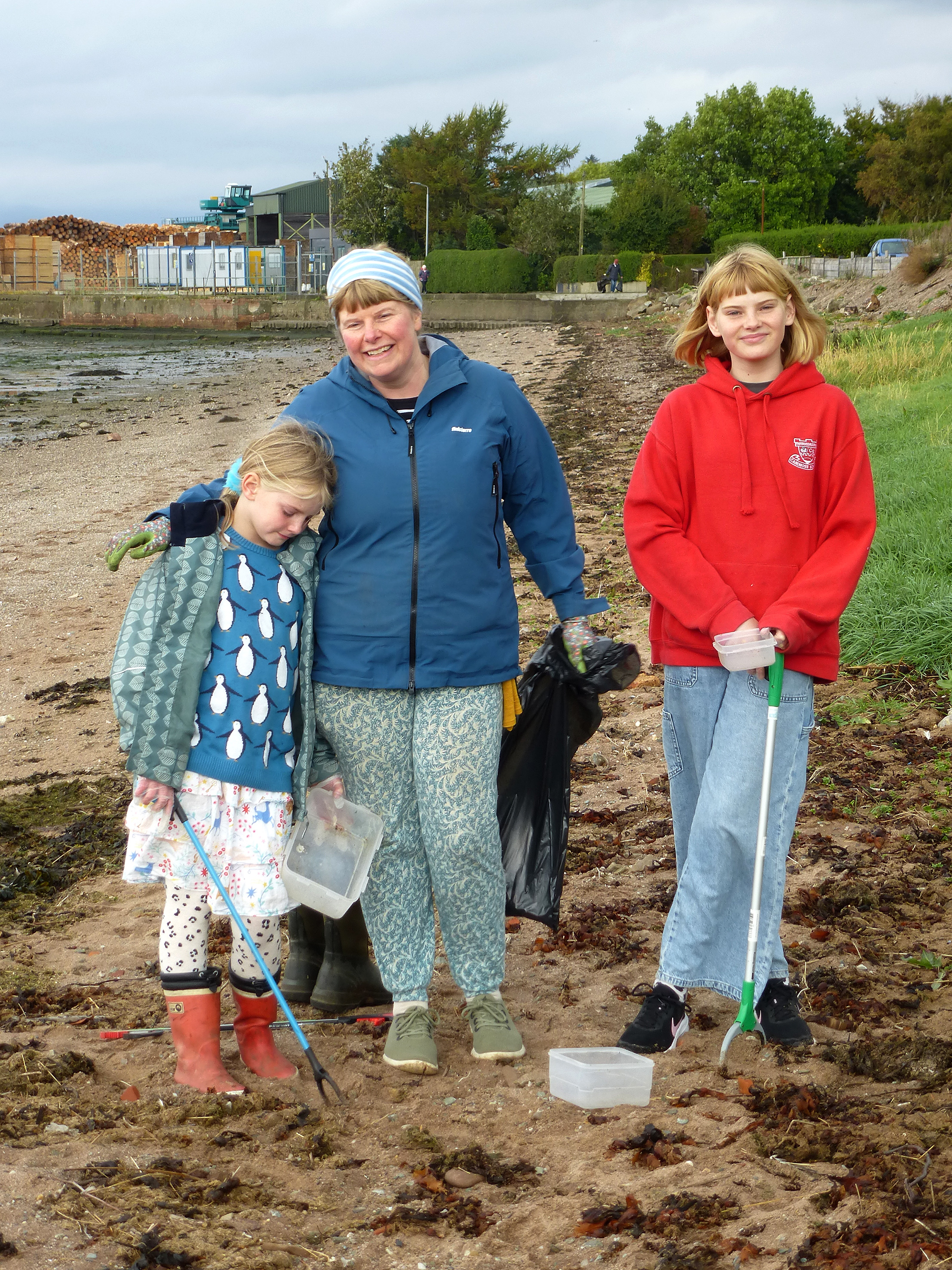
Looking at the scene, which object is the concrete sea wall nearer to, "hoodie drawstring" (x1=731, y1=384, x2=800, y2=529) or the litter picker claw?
"hoodie drawstring" (x1=731, y1=384, x2=800, y2=529)

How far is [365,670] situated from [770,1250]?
158cm

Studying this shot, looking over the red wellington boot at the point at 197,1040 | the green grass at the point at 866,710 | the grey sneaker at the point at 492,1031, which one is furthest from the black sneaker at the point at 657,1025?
the green grass at the point at 866,710

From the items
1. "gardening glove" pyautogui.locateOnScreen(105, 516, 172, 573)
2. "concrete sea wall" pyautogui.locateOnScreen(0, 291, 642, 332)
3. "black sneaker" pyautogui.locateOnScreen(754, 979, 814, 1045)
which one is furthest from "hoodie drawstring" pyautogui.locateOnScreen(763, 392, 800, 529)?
"concrete sea wall" pyautogui.locateOnScreen(0, 291, 642, 332)

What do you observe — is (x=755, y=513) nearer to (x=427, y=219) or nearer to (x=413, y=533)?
(x=413, y=533)

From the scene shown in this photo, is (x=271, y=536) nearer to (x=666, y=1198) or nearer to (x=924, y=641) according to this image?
(x=666, y=1198)

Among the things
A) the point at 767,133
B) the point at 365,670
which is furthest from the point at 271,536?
the point at 767,133

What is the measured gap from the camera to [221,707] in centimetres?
298

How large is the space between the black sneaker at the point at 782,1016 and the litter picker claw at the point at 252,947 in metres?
1.12

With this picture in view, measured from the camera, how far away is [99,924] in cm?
439

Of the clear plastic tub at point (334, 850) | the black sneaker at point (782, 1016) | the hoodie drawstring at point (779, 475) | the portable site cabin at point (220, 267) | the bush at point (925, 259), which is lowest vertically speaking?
the black sneaker at point (782, 1016)

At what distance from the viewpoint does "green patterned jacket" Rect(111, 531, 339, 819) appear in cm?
290

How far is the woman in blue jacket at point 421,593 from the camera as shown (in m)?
3.08

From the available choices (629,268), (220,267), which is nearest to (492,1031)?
(629,268)

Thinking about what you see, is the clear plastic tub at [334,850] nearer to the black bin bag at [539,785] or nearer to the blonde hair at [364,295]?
the black bin bag at [539,785]
